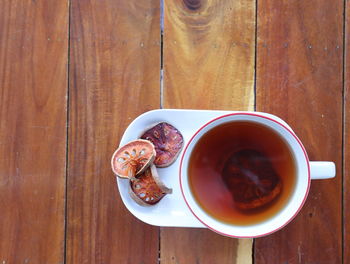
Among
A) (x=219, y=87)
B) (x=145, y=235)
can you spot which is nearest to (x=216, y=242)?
(x=145, y=235)

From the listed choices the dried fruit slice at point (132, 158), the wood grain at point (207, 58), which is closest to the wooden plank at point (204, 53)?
the wood grain at point (207, 58)

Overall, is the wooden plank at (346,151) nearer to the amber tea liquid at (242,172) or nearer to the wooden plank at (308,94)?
the wooden plank at (308,94)

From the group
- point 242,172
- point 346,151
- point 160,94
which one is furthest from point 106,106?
point 346,151

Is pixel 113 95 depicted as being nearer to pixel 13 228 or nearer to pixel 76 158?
pixel 76 158

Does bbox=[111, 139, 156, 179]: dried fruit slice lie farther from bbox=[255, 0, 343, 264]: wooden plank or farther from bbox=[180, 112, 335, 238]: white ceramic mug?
bbox=[255, 0, 343, 264]: wooden plank

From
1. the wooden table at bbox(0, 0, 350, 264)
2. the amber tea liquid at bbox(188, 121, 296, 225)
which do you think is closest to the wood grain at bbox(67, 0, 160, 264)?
the wooden table at bbox(0, 0, 350, 264)

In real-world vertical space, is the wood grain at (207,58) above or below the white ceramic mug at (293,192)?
above
